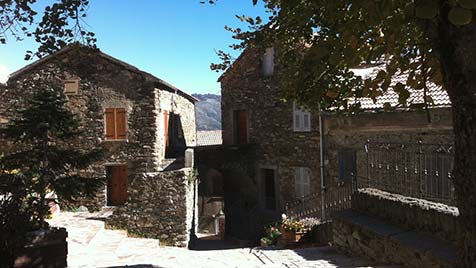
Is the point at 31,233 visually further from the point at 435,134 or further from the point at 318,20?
the point at 435,134

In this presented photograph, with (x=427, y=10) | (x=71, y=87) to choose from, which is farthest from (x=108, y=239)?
(x=427, y=10)

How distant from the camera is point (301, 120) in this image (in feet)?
53.9

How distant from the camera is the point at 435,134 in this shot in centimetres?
1044

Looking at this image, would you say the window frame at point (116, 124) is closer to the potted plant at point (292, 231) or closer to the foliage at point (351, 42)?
the potted plant at point (292, 231)

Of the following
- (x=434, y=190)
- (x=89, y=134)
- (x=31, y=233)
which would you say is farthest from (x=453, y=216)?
(x=89, y=134)

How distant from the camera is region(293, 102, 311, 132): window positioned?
52.6 feet

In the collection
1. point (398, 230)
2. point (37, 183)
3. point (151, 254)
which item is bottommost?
point (151, 254)

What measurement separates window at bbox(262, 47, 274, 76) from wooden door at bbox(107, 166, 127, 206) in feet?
24.5

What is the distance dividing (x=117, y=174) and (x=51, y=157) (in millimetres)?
9984

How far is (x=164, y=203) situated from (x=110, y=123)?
4.32 m

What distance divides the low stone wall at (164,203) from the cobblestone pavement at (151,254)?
2.39 ft

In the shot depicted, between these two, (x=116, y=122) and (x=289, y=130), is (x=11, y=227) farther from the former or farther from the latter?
(x=289, y=130)

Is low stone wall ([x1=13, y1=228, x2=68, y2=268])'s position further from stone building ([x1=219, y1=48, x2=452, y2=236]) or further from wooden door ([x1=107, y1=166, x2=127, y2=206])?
wooden door ([x1=107, y1=166, x2=127, y2=206])

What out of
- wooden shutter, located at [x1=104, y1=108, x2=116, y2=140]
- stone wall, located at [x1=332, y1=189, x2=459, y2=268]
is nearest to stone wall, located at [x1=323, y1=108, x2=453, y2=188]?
stone wall, located at [x1=332, y1=189, x2=459, y2=268]
